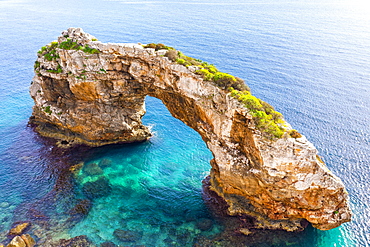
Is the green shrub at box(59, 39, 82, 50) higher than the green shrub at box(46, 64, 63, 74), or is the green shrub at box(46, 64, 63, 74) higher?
the green shrub at box(59, 39, 82, 50)

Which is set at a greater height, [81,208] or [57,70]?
[57,70]

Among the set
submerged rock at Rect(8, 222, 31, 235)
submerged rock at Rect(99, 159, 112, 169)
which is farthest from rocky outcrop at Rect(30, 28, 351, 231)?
submerged rock at Rect(8, 222, 31, 235)

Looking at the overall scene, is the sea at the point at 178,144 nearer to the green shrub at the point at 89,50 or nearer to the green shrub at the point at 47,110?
the green shrub at the point at 47,110

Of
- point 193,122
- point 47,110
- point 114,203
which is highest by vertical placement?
point 193,122

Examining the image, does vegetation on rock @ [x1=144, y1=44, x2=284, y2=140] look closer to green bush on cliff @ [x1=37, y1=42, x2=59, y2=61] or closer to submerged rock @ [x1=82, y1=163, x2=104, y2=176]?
green bush on cliff @ [x1=37, y1=42, x2=59, y2=61]

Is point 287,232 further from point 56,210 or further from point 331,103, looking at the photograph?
point 331,103

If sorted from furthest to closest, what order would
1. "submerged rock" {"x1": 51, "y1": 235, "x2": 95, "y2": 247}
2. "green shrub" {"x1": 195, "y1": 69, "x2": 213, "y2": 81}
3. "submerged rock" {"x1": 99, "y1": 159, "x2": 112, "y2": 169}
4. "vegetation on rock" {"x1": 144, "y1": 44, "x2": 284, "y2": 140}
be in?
"submerged rock" {"x1": 99, "y1": 159, "x2": 112, "y2": 169} < "green shrub" {"x1": 195, "y1": 69, "x2": 213, "y2": 81} < "submerged rock" {"x1": 51, "y1": 235, "x2": 95, "y2": 247} < "vegetation on rock" {"x1": 144, "y1": 44, "x2": 284, "y2": 140}

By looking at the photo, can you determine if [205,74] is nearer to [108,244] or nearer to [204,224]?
[204,224]

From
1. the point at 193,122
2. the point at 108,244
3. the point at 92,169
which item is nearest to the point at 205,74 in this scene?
the point at 193,122

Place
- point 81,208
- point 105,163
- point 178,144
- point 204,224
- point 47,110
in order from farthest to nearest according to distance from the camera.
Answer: point 178,144 < point 47,110 < point 105,163 < point 81,208 < point 204,224
